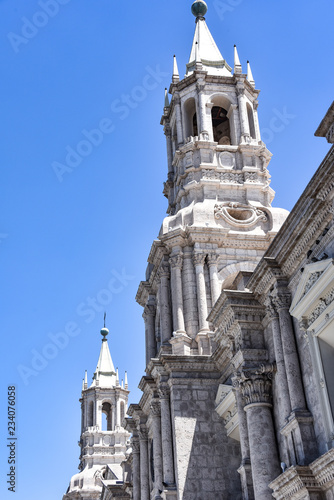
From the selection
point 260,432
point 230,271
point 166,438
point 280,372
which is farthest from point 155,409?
point 280,372

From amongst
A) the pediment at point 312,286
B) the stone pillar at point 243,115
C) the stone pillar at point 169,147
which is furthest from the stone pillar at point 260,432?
the stone pillar at point 169,147

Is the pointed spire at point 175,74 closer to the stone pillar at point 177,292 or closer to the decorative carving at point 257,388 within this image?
the stone pillar at point 177,292

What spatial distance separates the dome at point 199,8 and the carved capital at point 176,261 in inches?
696

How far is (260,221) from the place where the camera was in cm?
3183

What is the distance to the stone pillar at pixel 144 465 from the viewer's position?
29.6m

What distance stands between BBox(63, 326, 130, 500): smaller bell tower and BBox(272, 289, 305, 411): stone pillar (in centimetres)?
3967

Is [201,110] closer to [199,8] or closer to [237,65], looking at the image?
[237,65]

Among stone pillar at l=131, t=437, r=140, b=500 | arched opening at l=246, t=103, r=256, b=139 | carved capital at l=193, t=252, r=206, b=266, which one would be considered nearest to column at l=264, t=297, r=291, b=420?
carved capital at l=193, t=252, r=206, b=266

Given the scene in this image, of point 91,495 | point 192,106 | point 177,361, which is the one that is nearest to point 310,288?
point 177,361

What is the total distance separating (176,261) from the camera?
29641 millimetres

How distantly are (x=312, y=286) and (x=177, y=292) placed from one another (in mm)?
11385

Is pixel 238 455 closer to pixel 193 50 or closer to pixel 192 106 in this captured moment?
pixel 192 106

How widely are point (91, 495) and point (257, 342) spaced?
4032cm

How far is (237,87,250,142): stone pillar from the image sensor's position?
112 feet
